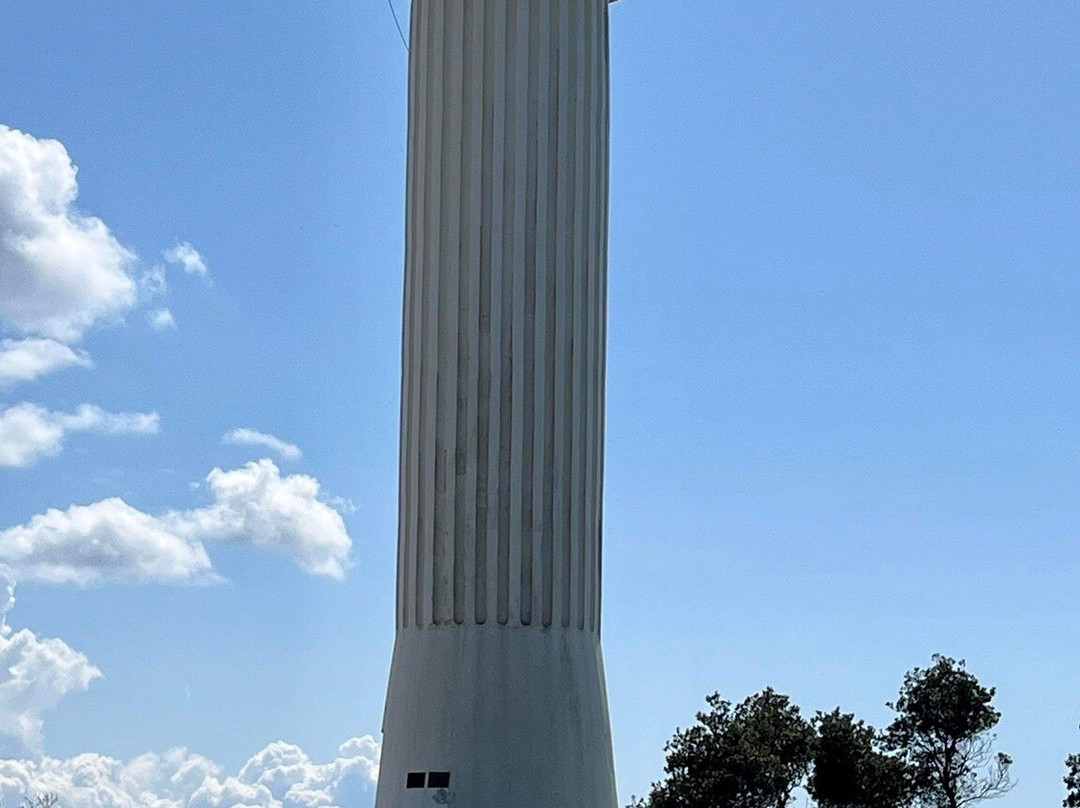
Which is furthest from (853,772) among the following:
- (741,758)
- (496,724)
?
(496,724)

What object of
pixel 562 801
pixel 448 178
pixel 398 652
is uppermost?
pixel 448 178

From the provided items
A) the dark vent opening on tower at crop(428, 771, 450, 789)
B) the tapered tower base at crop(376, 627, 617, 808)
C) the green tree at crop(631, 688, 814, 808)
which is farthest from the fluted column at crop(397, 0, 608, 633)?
the green tree at crop(631, 688, 814, 808)

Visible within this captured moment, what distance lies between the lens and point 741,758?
41125mm

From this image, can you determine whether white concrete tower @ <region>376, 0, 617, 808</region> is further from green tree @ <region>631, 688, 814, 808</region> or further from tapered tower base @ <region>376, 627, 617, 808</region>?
green tree @ <region>631, 688, 814, 808</region>

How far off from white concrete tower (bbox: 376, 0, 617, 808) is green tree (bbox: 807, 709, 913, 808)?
82.1ft

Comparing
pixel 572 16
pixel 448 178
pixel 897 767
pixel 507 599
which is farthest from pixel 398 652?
pixel 897 767

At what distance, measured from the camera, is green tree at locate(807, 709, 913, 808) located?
41.8 metres

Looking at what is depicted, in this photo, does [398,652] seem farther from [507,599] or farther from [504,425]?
[504,425]

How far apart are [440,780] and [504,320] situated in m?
5.21

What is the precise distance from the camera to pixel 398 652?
18.7 meters

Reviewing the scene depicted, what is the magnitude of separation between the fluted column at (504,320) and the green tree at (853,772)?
25.1m

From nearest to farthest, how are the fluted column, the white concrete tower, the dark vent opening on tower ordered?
the dark vent opening on tower
the white concrete tower
the fluted column

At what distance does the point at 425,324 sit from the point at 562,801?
5.69 m

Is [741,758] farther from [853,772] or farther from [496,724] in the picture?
[496,724]
